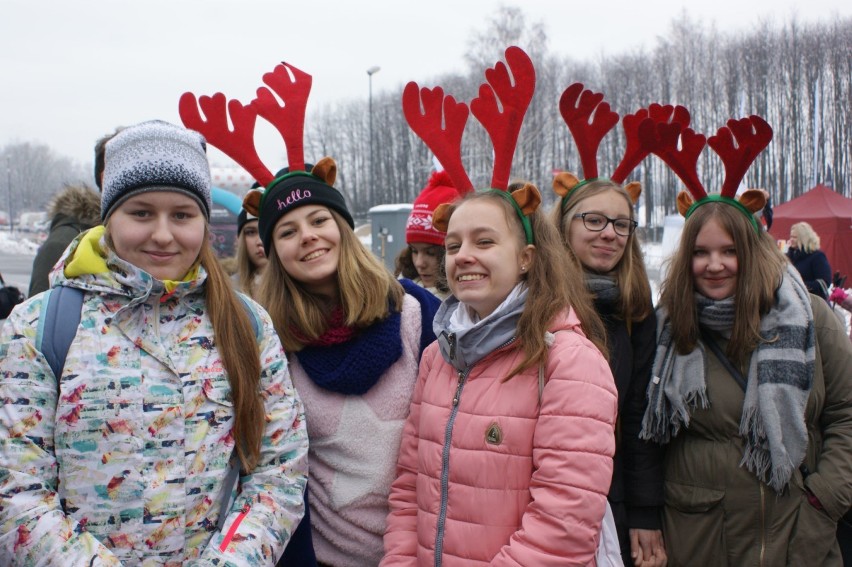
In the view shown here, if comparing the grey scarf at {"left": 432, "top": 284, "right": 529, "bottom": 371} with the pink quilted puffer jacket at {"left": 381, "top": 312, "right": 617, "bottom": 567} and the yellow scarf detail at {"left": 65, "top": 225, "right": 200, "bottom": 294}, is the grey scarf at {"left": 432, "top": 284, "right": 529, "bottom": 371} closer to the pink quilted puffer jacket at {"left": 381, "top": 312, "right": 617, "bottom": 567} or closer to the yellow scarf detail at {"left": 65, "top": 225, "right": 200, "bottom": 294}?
the pink quilted puffer jacket at {"left": 381, "top": 312, "right": 617, "bottom": 567}

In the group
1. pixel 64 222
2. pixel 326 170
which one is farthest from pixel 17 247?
pixel 326 170

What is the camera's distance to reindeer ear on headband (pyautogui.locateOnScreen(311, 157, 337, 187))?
2.45 m

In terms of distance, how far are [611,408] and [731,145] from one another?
148cm

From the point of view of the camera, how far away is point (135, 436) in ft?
5.56

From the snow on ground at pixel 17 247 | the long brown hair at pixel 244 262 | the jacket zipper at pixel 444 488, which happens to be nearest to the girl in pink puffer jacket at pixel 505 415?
the jacket zipper at pixel 444 488

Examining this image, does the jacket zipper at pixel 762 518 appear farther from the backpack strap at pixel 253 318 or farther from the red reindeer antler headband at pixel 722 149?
the backpack strap at pixel 253 318

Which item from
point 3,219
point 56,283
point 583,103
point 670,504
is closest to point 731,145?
point 583,103

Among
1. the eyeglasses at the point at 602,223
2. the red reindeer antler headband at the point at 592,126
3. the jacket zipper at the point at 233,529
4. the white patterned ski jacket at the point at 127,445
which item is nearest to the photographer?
the white patterned ski jacket at the point at 127,445

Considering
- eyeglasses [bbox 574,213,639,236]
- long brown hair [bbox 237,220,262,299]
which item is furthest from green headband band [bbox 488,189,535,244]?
long brown hair [bbox 237,220,262,299]

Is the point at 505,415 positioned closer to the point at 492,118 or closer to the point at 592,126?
the point at 492,118

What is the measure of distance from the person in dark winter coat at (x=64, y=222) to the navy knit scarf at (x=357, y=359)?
2.26 m

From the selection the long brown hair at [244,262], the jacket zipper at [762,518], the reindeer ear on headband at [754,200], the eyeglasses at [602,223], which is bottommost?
the jacket zipper at [762,518]

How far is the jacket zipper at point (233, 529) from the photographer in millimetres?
1758

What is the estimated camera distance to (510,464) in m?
1.92
